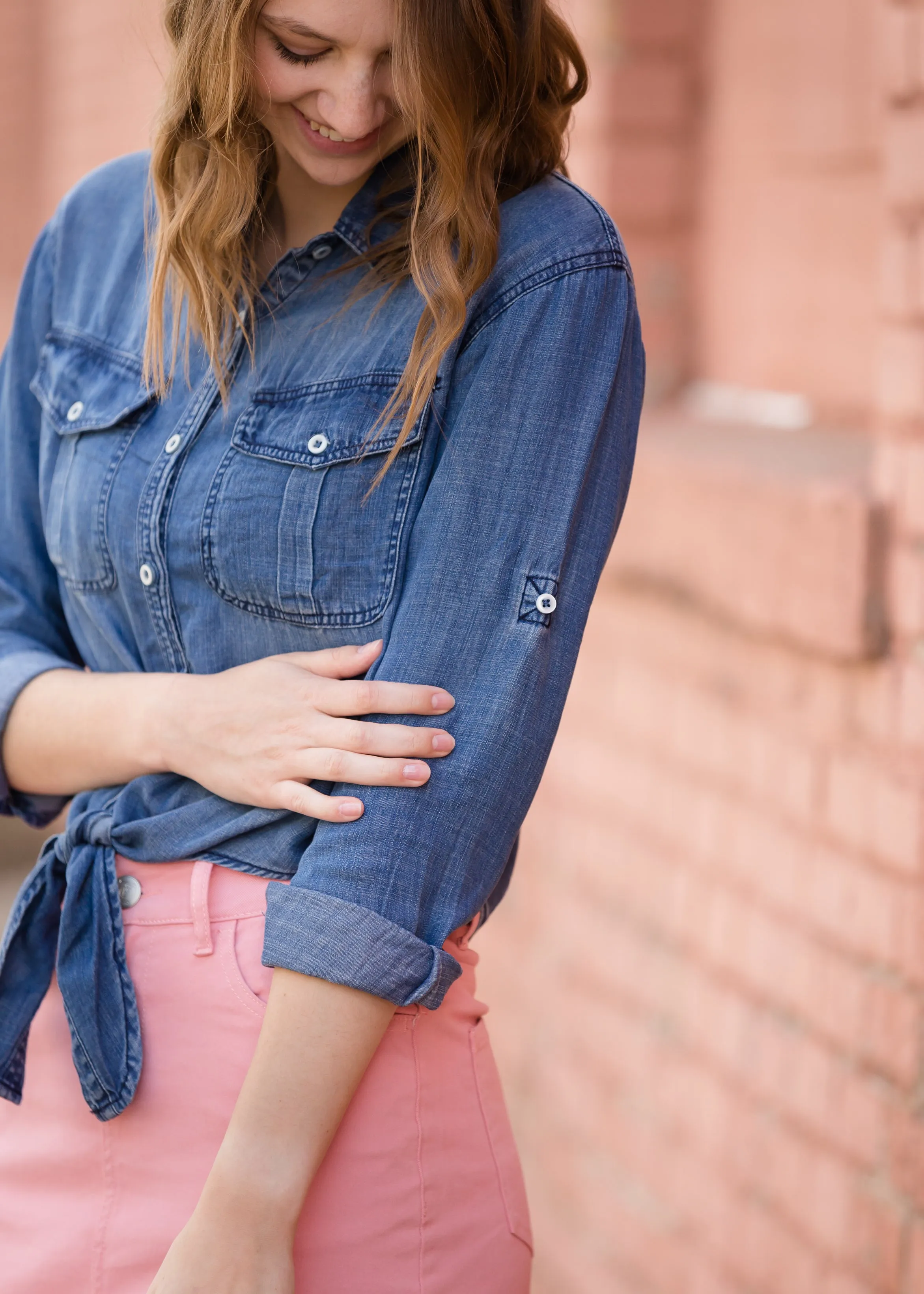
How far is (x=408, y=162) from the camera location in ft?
4.39

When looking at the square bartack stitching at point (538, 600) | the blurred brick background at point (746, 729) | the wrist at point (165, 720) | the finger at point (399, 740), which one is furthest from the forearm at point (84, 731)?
the blurred brick background at point (746, 729)

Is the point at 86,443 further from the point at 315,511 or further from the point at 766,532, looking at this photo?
the point at 766,532

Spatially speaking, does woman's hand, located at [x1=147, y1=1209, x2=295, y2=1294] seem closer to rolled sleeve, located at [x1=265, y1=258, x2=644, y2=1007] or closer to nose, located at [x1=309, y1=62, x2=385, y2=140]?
rolled sleeve, located at [x1=265, y1=258, x2=644, y2=1007]

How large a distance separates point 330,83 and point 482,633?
507 mm

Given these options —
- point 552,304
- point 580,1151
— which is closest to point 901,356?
point 552,304

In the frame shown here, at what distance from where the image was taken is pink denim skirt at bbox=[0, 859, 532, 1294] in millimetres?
1218

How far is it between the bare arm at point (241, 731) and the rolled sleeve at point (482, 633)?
2cm

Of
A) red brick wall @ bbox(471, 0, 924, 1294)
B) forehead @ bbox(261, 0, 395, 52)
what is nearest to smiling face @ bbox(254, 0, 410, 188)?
forehead @ bbox(261, 0, 395, 52)

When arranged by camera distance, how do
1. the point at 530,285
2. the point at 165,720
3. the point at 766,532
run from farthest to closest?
the point at 766,532
the point at 165,720
the point at 530,285

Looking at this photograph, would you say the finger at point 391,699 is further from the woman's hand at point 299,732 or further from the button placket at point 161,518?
the button placket at point 161,518

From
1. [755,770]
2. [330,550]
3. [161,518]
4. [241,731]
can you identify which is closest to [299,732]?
[241,731]

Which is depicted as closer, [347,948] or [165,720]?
[347,948]

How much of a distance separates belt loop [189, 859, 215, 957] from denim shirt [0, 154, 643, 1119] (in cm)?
2

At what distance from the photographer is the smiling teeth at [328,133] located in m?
1.29
